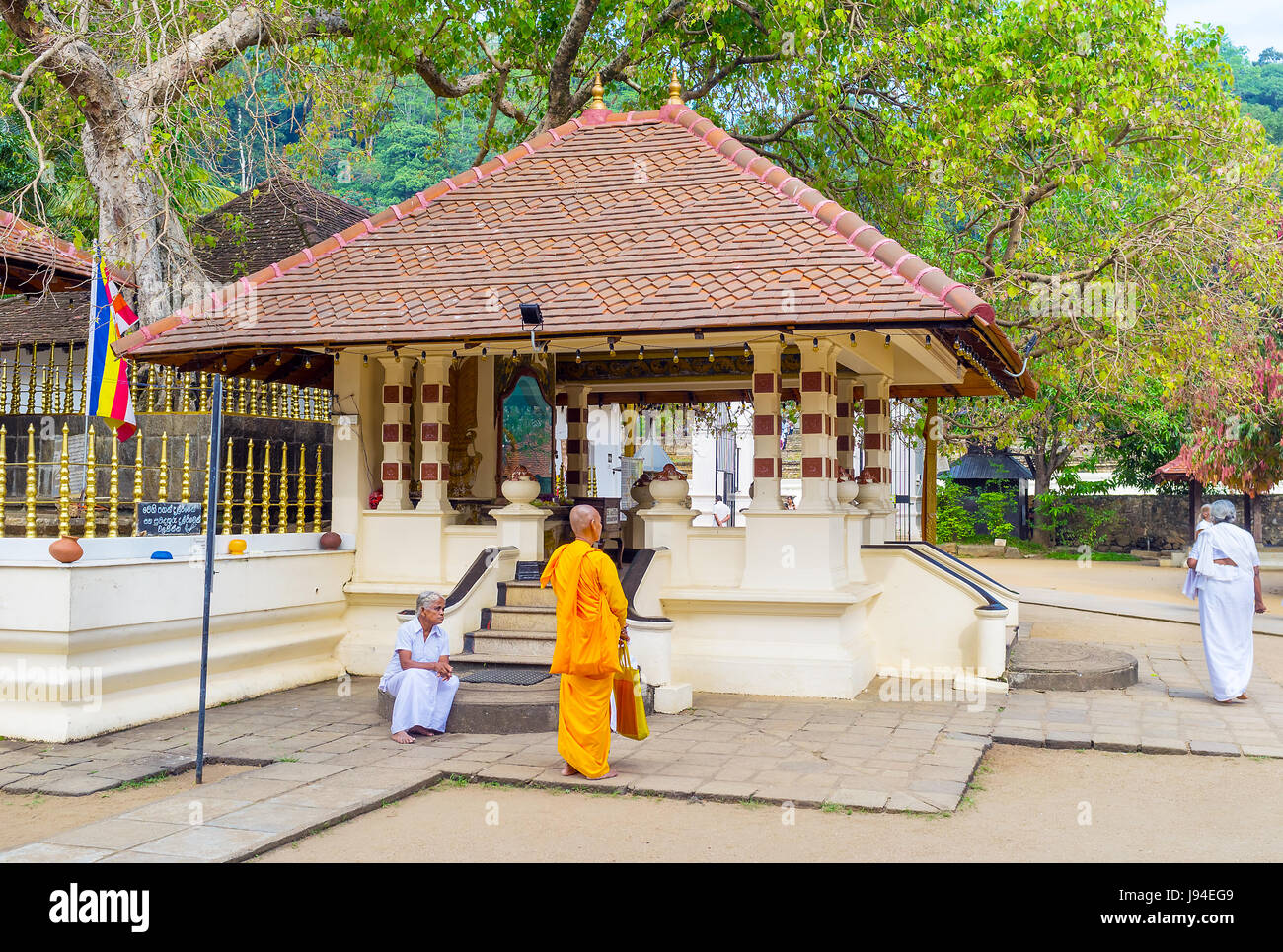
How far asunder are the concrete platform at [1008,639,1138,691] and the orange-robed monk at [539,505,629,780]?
5116mm

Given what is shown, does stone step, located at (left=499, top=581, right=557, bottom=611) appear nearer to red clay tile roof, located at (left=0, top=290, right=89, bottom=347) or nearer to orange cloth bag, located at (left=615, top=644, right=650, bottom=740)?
orange cloth bag, located at (left=615, top=644, right=650, bottom=740)

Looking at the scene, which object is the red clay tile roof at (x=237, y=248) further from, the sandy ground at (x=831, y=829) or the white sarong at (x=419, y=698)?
the sandy ground at (x=831, y=829)

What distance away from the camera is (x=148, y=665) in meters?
8.84

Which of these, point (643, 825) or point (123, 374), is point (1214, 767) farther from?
point (123, 374)

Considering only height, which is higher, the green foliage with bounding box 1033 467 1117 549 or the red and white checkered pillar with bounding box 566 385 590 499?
the red and white checkered pillar with bounding box 566 385 590 499

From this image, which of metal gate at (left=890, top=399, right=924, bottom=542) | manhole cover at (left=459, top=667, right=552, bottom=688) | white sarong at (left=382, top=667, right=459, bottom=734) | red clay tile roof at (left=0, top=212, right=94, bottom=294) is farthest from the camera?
metal gate at (left=890, top=399, right=924, bottom=542)

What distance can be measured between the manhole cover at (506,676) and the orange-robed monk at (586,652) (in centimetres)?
195

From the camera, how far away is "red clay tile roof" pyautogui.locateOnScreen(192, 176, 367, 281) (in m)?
16.9

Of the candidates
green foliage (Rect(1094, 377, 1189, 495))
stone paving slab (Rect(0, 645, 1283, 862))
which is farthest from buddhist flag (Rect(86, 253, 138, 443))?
green foliage (Rect(1094, 377, 1189, 495))

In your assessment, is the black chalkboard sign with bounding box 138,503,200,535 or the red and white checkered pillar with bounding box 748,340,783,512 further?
the red and white checkered pillar with bounding box 748,340,783,512

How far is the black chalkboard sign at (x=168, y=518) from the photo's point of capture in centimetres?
875

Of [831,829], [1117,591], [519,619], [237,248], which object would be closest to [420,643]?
[519,619]

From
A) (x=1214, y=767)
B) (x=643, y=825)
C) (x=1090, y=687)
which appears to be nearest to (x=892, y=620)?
(x=1090, y=687)

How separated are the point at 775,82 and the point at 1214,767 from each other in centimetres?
1085
